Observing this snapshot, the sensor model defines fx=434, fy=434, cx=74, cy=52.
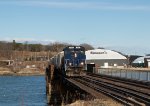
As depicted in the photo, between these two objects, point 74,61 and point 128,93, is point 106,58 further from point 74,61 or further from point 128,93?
point 128,93

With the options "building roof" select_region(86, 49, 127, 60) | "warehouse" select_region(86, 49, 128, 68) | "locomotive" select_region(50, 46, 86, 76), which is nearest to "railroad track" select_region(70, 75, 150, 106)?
"locomotive" select_region(50, 46, 86, 76)

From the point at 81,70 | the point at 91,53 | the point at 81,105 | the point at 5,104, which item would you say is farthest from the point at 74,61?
the point at 91,53

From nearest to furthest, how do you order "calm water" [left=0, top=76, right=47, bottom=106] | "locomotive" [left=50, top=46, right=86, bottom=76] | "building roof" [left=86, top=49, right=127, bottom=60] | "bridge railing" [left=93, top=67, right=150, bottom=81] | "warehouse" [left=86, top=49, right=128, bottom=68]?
1. "bridge railing" [left=93, top=67, right=150, bottom=81]
2. "locomotive" [left=50, top=46, right=86, bottom=76]
3. "calm water" [left=0, top=76, right=47, bottom=106]
4. "warehouse" [left=86, top=49, right=128, bottom=68]
5. "building roof" [left=86, top=49, right=127, bottom=60]

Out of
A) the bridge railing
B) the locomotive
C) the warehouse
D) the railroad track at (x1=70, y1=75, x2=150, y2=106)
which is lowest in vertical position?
the railroad track at (x1=70, y1=75, x2=150, y2=106)

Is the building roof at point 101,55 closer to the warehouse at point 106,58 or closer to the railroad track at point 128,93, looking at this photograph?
the warehouse at point 106,58

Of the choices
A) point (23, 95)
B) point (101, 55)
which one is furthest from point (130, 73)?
point (101, 55)

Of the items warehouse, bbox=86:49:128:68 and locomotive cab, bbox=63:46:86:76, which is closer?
locomotive cab, bbox=63:46:86:76

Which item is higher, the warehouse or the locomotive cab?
the warehouse

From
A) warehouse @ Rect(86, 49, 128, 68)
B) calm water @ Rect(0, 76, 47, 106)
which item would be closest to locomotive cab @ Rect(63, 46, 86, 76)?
calm water @ Rect(0, 76, 47, 106)

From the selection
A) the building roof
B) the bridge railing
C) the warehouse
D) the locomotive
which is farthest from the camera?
the building roof

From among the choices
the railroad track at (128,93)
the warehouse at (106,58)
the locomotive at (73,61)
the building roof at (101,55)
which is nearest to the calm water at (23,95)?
the railroad track at (128,93)

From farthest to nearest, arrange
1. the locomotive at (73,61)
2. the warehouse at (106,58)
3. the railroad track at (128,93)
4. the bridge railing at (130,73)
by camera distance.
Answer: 1. the warehouse at (106,58)
2. the locomotive at (73,61)
3. the bridge railing at (130,73)
4. the railroad track at (128,93)

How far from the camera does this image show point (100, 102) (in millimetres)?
Result: 25500

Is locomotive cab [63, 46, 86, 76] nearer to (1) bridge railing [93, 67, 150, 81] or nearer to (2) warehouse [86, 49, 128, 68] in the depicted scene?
(1) bridge railing [93, 67, 150, 81]
